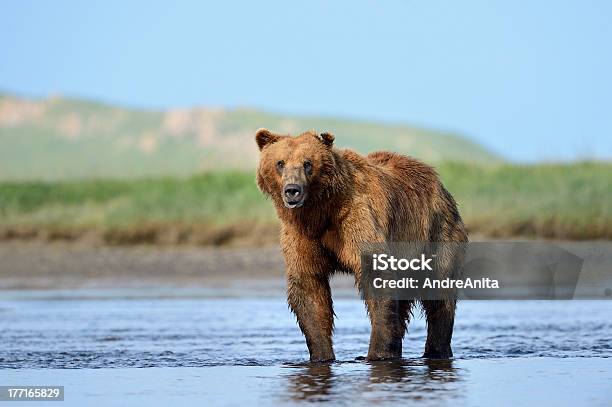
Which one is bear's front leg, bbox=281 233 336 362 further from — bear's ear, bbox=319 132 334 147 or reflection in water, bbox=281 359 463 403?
bear's ear, bbox=319 132 334 147

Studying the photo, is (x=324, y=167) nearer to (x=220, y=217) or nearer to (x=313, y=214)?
(x=313, y=214)

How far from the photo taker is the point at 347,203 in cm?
828

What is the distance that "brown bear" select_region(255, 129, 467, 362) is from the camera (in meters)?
8.09

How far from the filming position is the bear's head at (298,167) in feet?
26.0

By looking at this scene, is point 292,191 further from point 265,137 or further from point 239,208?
point 239,208

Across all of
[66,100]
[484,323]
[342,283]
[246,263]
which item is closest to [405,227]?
[484,323]

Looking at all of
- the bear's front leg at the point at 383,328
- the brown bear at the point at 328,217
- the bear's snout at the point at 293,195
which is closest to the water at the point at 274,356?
the bear's front leg at the point at 383,328

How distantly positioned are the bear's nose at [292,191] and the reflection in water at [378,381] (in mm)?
1077

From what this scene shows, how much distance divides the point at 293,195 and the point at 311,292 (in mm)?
905

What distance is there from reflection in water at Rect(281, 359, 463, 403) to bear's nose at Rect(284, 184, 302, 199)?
1077 mm

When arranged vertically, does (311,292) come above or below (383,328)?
above

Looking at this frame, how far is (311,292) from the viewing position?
8516 mm

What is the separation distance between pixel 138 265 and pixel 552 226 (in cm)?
623

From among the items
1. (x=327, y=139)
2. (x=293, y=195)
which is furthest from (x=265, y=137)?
(x=293, y=195)
